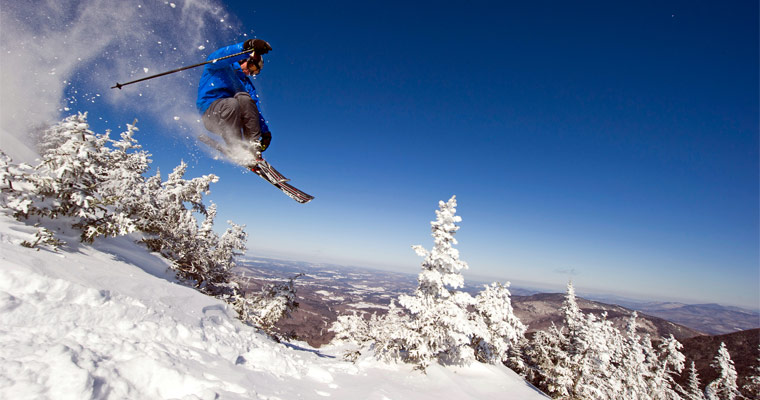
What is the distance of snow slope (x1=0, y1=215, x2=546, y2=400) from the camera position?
3.28 meters

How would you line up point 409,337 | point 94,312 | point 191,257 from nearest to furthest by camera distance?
point 94,312, point 409,337, point 191,257

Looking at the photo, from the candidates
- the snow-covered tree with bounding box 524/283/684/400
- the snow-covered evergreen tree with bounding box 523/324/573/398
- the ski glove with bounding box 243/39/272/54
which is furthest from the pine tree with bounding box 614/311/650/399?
the ski glove with bounding box 243/39/272/54

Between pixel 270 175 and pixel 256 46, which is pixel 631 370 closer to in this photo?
pixel 270 175

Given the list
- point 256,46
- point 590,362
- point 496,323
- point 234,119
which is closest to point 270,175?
point 234,119

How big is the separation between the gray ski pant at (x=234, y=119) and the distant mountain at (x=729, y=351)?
3943 inches

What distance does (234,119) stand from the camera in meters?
6.48

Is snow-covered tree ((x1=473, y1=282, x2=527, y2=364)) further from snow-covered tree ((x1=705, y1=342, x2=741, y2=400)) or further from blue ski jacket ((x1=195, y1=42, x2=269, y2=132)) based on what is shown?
snow-covered tree ((x1=705, y1=342, x2=741, y2=400))

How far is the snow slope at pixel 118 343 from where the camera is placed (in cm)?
328

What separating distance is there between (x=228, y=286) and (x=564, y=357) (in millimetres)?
23813

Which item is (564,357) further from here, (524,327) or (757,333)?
Result: (757,333)

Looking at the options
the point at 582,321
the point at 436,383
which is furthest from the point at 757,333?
the point at 436,383

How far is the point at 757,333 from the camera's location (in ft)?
266

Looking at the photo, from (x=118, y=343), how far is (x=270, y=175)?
518 centimetres

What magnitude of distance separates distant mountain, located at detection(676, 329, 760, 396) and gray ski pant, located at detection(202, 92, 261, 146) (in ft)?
329
